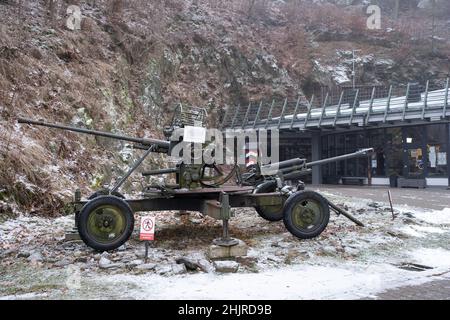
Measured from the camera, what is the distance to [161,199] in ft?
29.8

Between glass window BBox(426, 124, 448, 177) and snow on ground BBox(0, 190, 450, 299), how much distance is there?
1373cm

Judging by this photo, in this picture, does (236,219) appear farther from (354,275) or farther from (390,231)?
(354,275)

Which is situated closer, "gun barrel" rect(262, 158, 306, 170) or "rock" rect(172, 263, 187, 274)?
"rock" rect(172, 263, 187, 274)

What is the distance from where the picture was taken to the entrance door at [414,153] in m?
24.7

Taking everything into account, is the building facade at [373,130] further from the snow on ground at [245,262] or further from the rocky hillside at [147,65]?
the snow on ground at [245,262]

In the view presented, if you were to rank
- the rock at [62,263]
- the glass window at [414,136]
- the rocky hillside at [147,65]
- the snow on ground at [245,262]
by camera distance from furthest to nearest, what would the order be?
the glass window at [414,136] < the rocky hillside at [147,65] < the rock at [62,263] < the snow on ground at [245,262]

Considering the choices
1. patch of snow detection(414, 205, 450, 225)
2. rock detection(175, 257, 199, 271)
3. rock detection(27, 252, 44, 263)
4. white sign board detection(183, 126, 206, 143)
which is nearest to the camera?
rock detection(175, 257, 199, 271)

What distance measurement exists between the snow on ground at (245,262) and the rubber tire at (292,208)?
209 mm

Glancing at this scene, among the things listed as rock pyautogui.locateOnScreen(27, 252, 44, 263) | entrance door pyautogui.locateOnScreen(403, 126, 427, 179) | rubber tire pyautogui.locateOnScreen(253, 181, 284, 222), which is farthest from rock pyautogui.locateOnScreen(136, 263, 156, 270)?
entrance door pyautogui.locateOnScreen(403, 126, 427, 179)

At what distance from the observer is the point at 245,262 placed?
7.46 metres

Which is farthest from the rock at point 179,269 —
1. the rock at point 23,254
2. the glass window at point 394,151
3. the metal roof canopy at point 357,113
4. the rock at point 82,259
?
the glass window at point 394,151

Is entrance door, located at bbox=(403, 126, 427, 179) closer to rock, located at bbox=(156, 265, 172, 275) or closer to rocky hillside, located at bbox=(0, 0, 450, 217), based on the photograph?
rocky hillside, located at bbox=(0, 0, 450, 217)

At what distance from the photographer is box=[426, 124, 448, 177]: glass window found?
23.6 meters
